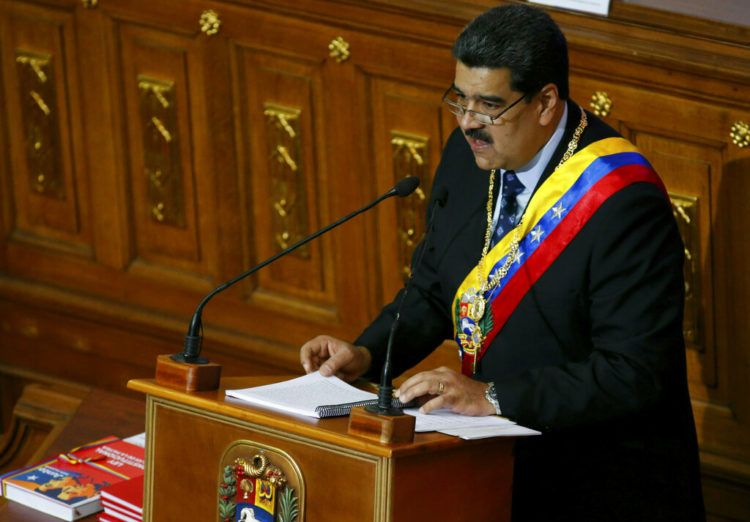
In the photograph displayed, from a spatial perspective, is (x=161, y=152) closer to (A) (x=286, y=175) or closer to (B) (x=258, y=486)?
(A) (x=286, y=175)

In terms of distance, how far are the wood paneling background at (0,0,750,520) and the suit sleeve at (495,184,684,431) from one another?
1081 mm

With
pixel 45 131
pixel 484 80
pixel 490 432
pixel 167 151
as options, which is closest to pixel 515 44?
pixel 484 80

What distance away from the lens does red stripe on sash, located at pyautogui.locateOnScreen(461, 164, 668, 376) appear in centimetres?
281

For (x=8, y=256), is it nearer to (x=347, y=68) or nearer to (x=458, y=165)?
(x=347, y=68)

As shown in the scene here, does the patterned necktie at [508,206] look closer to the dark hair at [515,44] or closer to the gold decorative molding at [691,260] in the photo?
the dark hair at [515,44]

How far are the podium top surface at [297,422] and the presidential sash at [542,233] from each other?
38cm

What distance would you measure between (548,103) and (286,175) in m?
1.91

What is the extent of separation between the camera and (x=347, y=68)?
4.41 m

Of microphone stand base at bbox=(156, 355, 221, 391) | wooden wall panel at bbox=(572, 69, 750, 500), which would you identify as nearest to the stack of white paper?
microphone stand base at bbox=(156, 355, 221, 391)

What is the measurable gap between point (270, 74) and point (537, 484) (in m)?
2.17

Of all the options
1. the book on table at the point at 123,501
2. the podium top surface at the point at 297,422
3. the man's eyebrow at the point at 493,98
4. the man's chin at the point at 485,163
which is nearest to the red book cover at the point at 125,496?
the book on table at the point at 123,501

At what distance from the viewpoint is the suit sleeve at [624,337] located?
2689 millimetres

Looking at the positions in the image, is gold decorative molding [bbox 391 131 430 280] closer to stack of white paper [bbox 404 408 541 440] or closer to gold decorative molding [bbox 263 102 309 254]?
gold decorative molding [bbox 263 102 309 254]

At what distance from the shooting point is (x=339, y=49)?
4.39 m
